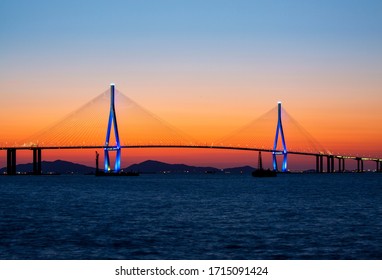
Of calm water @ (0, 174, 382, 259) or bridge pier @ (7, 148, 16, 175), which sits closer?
calm water @ (0, 174, 382, 259)

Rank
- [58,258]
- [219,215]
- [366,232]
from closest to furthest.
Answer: [58,258] < [366,232] < [219,215]

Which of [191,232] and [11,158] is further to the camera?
[11,158]

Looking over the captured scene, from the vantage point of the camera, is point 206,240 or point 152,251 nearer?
point 152,251

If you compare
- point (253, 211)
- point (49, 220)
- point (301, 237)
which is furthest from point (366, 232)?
point (49, 220)

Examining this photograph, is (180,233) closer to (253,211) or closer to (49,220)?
(49,220)

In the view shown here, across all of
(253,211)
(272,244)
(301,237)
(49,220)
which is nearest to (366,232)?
(301,237)

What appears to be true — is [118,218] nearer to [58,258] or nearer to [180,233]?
[180,233]

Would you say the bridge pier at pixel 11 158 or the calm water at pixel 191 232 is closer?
the calm water at pixel 191 232
